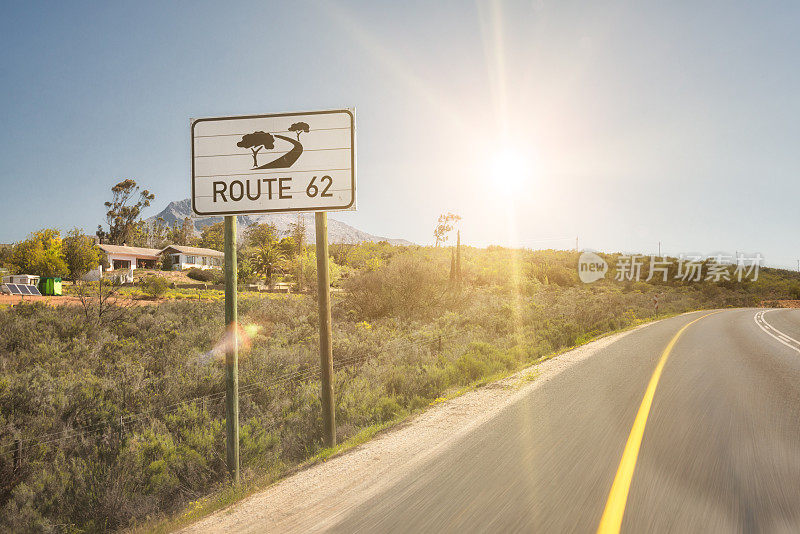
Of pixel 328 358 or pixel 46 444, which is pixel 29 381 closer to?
pixel 46 444

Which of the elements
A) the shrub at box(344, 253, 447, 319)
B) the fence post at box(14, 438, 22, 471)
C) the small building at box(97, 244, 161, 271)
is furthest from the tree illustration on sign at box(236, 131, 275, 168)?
the small building at box(97, 244, 161, 271)

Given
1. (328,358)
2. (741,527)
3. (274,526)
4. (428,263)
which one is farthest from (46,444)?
(428,263)

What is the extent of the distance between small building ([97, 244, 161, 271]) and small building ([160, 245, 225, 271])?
2.05m

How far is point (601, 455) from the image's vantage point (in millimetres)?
4223

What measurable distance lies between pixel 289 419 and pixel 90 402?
4113 mm

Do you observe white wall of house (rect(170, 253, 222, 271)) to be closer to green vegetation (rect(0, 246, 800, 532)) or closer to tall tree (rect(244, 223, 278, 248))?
tall tree (rect(244, 223, 278, 248))

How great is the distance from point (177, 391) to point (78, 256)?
48.7 meters

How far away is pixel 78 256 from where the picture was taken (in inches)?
1751

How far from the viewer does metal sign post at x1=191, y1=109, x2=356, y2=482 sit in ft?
14.3

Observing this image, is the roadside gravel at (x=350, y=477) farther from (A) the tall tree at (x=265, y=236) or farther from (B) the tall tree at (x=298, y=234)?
(B) the tall tree at (x=298, y=234)

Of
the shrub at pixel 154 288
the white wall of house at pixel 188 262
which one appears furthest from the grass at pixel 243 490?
the white wall of house at pixel 188 262

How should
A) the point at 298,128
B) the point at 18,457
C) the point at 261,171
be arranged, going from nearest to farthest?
the point at 261,171
the point at 298,128
the point at 18,457

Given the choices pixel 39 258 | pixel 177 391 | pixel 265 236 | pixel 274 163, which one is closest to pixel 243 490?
pixel 274 163

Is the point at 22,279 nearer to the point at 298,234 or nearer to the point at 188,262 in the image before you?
the point at 298,234
